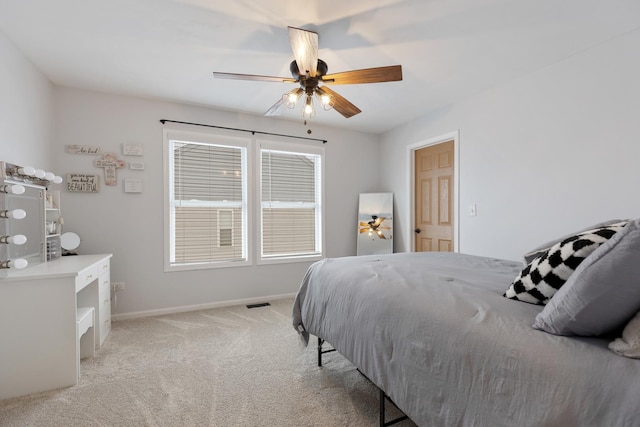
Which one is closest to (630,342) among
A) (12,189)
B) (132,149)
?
(12,189)

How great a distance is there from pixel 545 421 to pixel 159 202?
3.69 metres

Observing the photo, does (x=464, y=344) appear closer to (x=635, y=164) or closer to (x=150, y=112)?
(x=635, y=164)

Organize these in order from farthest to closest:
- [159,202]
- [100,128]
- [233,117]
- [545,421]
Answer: [233,117], [159,202], [100,128], [545,421]

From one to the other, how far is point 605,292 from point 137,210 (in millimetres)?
3831

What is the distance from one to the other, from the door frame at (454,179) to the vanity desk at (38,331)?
3.62 meters

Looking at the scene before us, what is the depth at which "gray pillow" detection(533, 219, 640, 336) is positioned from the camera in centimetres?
84

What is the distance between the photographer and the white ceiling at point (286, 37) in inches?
75.0

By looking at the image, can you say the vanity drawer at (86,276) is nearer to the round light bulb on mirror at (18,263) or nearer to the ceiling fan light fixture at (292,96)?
the round light bulb on mirror at (18,263)

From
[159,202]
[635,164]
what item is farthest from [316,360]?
[635,164]

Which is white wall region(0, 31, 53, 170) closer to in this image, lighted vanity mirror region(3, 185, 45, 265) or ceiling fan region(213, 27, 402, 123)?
lighted vanity mirror region(3, 185, 45, 265)

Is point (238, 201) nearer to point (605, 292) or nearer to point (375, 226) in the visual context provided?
point (375, 226)

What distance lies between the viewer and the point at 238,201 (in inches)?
153

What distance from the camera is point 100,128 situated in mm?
3211

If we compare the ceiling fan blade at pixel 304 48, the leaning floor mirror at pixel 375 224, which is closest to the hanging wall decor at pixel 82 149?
the ceiling fan blade at pixel 304 48
